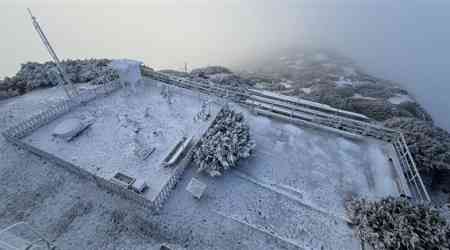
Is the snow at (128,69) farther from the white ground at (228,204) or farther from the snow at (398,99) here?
the snow at (398,99)

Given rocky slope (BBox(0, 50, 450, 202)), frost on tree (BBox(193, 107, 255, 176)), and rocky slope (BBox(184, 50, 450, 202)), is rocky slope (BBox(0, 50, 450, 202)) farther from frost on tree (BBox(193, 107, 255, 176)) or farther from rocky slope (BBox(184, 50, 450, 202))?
frost on tree (BBox(193, 107, 255, 176))

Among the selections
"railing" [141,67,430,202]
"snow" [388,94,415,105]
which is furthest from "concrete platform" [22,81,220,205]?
"snow" [388,94,415,105]

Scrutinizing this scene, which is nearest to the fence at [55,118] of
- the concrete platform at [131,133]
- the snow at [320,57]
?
the concrete platform at [131,133]

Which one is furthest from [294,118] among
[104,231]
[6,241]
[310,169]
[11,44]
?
[11,44]

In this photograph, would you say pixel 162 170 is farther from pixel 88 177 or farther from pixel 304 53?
pixel 304 53

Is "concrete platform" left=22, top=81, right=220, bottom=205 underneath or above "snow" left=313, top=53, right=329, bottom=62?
underneath

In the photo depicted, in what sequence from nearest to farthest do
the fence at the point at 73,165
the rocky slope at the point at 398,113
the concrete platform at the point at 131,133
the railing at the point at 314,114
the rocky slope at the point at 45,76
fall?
the fence at the point at 73,165, the concrete platform at the point at 131,133, the railing at the point at 314,114, the rocky slope at the point at 398,113, the rocky slope at the point at 45,76
